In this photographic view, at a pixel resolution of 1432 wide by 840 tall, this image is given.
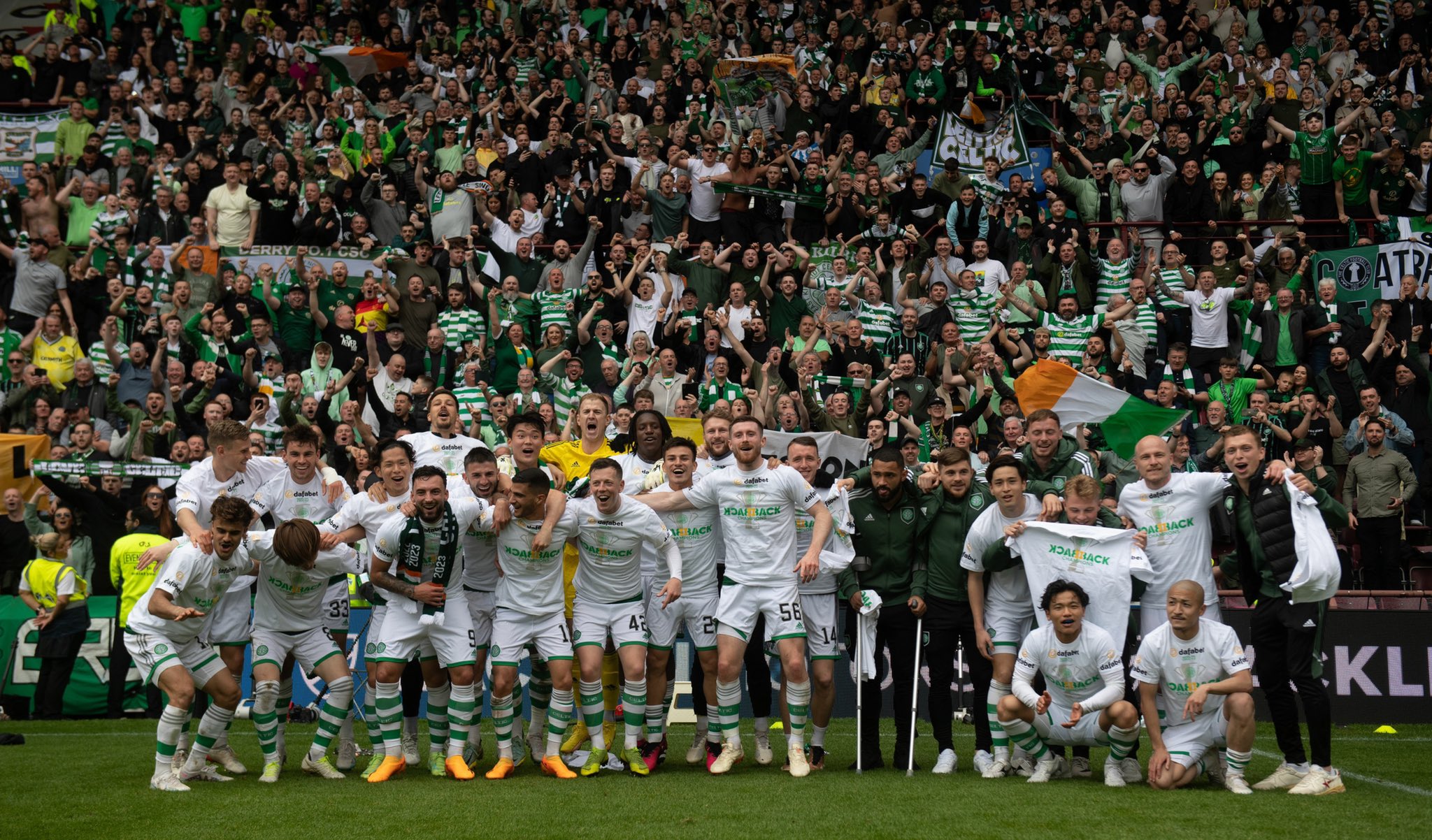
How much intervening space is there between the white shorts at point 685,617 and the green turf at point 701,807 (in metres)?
0.96

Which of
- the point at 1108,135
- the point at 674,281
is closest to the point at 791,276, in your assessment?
the point at 674,281

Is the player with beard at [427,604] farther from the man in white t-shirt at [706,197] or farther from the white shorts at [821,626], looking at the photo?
the man in white t-shirt at [706,197]

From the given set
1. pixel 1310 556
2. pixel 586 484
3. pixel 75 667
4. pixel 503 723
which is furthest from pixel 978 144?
pixel 75 667

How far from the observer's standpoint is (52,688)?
15000 millimetres

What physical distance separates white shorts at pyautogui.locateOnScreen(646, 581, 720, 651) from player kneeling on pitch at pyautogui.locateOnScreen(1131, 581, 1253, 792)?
3.09m

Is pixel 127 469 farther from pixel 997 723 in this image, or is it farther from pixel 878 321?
pixel 997 723

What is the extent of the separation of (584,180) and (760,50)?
497 cm

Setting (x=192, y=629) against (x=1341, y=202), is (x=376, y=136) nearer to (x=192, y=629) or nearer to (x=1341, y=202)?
(x=192, y=629)

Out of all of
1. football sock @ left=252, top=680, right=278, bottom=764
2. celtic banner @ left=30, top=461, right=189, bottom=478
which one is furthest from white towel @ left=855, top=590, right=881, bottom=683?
celtic banner @ left=30, top=461, right=189, bottom=478

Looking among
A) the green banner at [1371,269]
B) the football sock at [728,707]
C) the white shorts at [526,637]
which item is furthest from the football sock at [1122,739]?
the green banner at [1371,269]

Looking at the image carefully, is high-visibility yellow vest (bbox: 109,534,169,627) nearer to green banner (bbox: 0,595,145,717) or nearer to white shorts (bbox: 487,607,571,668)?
green banner (bbox: 0,595,145,717)

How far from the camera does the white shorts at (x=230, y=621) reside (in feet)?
33.9

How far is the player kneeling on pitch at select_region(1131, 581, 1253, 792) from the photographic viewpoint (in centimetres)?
896

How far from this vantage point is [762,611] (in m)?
10.0
